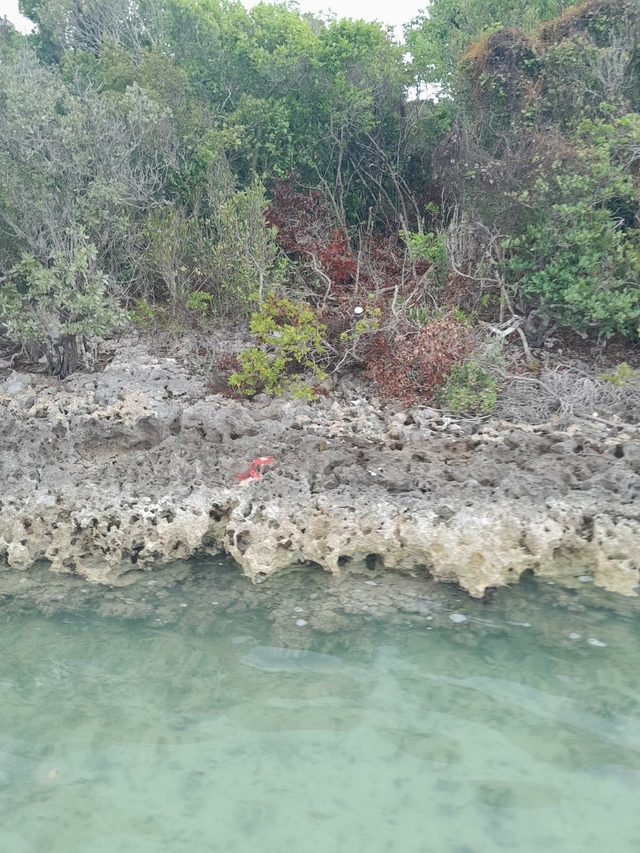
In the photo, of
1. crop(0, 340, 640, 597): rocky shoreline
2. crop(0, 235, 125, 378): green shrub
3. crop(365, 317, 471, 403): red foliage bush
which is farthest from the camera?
crop(0, 235, 125, 378): green shrub

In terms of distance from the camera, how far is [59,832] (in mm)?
3705

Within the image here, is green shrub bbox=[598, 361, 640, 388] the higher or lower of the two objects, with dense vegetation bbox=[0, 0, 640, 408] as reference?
lower

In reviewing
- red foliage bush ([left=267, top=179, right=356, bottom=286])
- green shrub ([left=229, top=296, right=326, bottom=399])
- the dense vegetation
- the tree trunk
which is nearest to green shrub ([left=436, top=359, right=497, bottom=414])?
the dense vegetation

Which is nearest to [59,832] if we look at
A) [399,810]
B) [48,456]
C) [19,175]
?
[399,810]

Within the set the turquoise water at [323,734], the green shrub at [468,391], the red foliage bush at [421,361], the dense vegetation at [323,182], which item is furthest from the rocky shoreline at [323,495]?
the dense vegetation at [323,182]

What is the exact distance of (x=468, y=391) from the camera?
7.85 meters

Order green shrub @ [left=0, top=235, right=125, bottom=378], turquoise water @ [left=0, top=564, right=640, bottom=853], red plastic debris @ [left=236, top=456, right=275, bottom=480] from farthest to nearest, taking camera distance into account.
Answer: green shrub @ [left=0, top=235, right=125, bottom=378] → red plastic debris @ [left=236, top=456, right=275, bottom=480] → turquoise water @ [left=0, top=564, right=640, bottom=853]

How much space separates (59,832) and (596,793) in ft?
9.70

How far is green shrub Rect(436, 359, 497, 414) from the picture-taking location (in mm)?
7742

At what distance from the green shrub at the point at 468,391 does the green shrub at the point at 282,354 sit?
154 cm

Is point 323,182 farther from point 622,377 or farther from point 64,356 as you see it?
point 622,377

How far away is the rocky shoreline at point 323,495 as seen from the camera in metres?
5.72

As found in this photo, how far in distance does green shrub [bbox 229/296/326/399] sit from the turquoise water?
3602mm

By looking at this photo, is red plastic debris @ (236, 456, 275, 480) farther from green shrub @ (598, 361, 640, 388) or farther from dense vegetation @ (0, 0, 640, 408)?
green shrub @ (598, 361, 640, 388)
